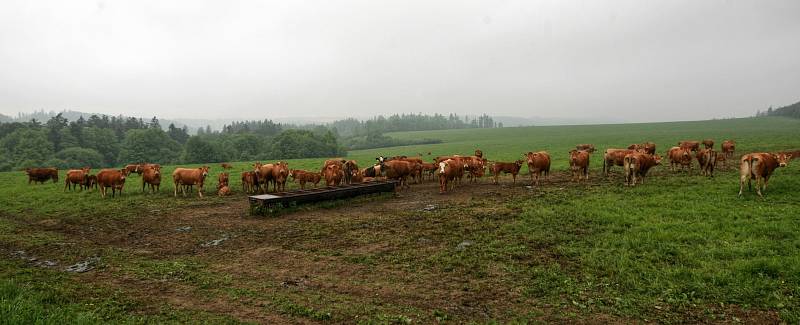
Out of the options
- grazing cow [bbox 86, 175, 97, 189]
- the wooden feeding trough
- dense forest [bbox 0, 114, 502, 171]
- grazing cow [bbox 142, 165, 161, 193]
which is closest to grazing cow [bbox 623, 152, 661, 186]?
the wooden feeding trough

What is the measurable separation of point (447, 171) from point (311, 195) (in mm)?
6927

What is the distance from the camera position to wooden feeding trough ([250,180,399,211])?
1407 cm

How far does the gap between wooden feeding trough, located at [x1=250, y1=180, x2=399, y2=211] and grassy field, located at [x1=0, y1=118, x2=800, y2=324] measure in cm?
68

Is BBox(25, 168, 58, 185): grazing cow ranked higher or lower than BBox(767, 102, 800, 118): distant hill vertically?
lower

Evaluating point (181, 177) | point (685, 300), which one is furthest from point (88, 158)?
point (685, 300)

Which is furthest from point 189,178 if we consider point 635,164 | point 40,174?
point 635,164

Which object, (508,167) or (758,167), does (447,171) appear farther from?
(758,167)

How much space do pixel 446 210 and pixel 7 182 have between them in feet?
111

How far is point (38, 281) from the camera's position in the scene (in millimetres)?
7309

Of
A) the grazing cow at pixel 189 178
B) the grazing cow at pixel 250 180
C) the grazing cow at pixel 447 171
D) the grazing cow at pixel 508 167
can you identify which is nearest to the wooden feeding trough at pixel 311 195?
the grazing cow at pixel 447 171

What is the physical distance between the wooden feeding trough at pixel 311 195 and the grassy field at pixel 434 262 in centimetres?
68

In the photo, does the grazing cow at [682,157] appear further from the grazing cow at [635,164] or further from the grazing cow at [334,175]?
the grazing cow at [334,175]

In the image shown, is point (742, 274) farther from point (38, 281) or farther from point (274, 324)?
point (38, 281)

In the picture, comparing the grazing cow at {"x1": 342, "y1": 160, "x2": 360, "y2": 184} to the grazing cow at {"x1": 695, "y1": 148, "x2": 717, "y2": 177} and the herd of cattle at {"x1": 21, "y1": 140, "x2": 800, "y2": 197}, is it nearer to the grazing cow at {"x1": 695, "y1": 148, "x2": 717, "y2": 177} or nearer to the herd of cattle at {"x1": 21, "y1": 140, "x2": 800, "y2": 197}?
the herd of cattle at {"x1": 21, "y1": 140, "x2": 800, "y2": 197}
